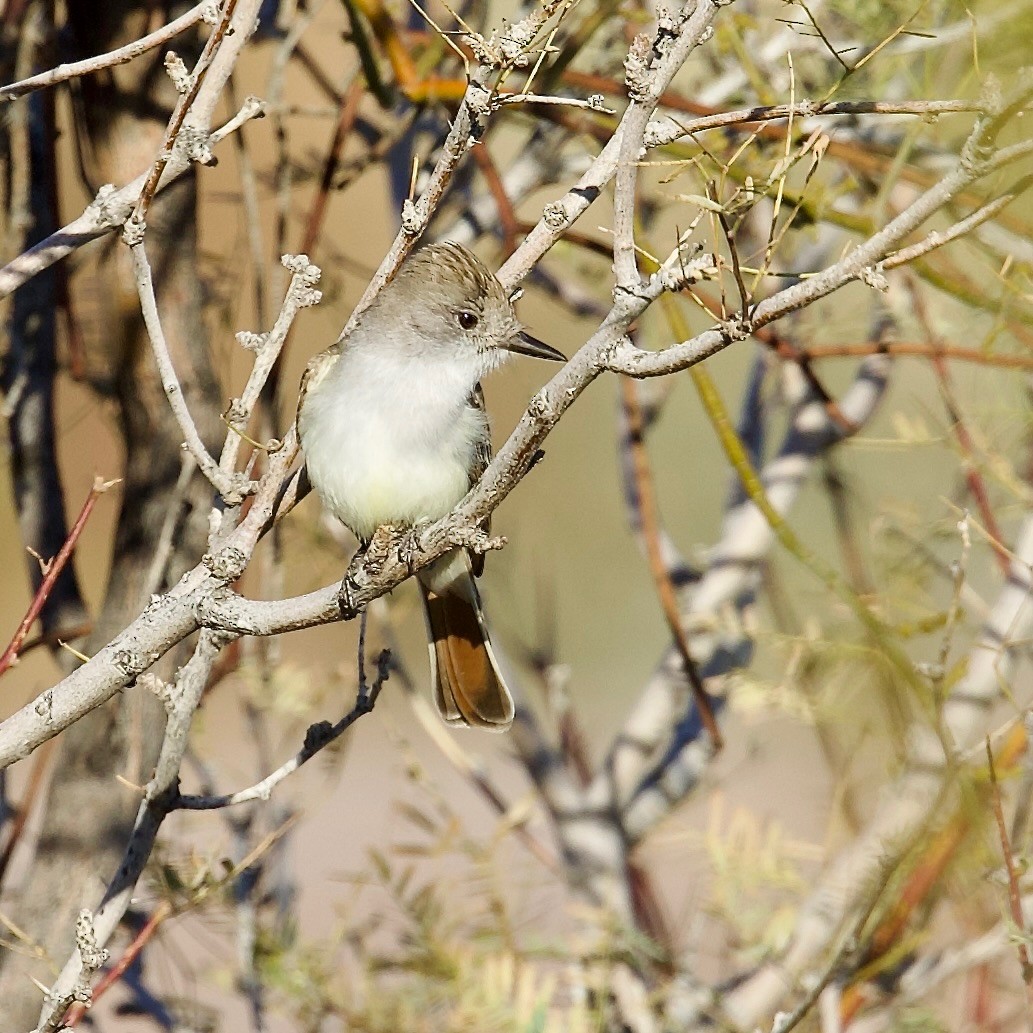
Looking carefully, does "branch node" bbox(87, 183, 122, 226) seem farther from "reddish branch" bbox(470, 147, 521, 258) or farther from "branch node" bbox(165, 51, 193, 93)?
"reddish branch" bbox(470, 147, 521, 258)

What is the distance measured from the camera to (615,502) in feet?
24.6

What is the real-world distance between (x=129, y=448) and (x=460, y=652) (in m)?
0.83

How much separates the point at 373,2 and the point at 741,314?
148 centimetres

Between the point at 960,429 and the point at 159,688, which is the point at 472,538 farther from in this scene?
the point at 960,429

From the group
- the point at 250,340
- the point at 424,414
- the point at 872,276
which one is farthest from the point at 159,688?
the point at 872,276

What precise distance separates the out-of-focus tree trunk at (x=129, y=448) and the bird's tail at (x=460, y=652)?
0.55 meters

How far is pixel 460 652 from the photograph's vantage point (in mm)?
2961

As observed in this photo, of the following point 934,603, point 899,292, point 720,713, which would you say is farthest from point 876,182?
point 720,713

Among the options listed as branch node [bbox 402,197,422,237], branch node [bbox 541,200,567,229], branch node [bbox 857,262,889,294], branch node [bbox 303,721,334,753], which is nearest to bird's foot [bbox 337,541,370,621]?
branch node [bbox 303,721,334,753]

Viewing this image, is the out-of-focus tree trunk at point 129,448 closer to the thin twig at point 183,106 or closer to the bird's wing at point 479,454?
the bird's wing at point 479,454

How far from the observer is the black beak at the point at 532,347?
2684mm

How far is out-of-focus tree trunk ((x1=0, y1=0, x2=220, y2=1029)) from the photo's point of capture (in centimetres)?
276

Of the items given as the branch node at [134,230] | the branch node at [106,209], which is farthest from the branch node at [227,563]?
the branch node at [106,209]

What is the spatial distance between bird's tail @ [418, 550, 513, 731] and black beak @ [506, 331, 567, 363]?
0.44m
